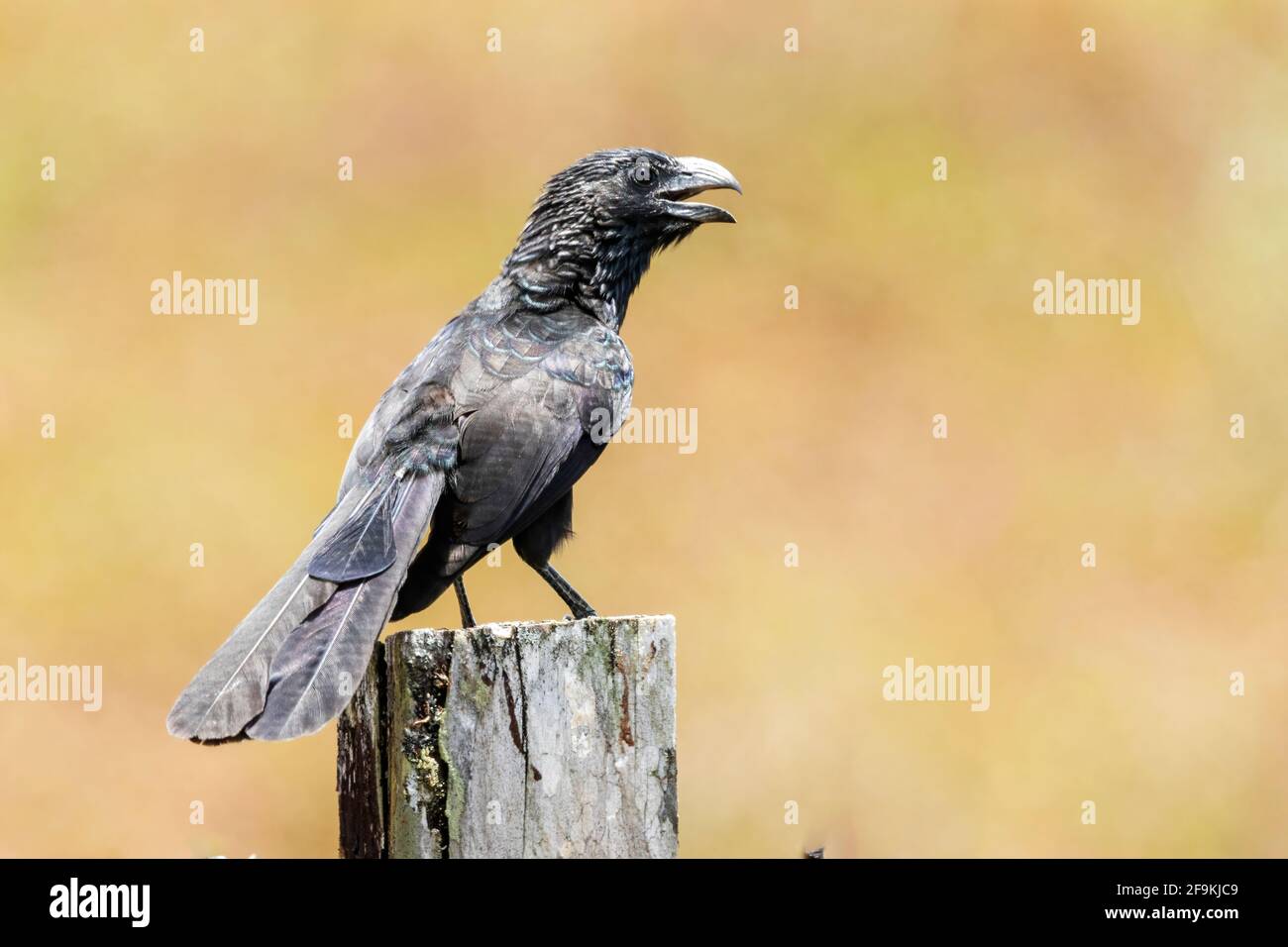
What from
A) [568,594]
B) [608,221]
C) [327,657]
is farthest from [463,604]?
[327,657]

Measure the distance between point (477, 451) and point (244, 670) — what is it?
130cm

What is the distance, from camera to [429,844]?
3.30 metres

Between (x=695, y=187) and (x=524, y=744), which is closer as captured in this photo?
(x=524, y=744)

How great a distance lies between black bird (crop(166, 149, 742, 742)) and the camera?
10.8 feet

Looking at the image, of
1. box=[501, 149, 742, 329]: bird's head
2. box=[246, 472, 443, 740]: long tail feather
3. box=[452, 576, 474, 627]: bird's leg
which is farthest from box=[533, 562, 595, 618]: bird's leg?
box=[501, 149, 742, 329]: bird's head

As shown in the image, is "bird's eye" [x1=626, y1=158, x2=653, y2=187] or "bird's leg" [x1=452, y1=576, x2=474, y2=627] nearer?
"bird's leg" [x1=452, y1=576, x2=474, y2=627]

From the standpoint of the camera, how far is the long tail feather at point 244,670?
10.5 feet

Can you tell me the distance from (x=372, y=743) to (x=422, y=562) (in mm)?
890

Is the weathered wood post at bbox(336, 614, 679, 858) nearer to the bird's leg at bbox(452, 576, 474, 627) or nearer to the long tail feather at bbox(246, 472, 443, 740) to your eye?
the long tail feather at bbox(246, 472, 443, 740)

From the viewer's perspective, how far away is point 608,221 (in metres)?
5.64

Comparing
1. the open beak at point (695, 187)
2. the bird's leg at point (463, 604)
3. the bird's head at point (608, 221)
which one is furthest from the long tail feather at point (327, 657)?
the open beak at point (695, 187)

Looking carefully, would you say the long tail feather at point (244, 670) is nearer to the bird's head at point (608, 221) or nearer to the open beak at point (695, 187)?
the bird's head at point (608, 221)

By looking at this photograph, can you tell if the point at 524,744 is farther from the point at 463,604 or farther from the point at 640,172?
the point at 640,172

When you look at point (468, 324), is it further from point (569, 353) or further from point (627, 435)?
point (627, 435)
